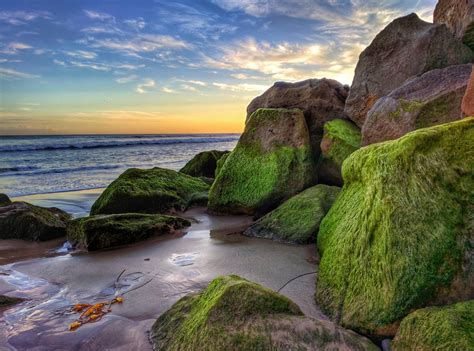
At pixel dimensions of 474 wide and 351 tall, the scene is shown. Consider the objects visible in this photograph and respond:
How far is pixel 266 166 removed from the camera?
7586mm

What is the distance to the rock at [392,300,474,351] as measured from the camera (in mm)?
2406

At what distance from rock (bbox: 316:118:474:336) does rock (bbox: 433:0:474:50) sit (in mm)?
4601

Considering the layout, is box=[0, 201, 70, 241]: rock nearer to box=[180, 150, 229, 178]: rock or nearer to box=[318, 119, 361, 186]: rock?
box=[318, 119, 361, 186]: rock

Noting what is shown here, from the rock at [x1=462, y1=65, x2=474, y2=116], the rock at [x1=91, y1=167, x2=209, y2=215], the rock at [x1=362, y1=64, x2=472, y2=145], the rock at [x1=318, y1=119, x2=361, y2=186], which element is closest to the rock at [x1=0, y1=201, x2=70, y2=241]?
the rock at [x1=91, y1=167, x2=209, y2=215]

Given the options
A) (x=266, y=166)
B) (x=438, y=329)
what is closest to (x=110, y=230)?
(x=266, y=166)

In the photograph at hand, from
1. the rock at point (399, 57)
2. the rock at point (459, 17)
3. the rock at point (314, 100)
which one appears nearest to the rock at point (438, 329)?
the rock at point (399, 57)

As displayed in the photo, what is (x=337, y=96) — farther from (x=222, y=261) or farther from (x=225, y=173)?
(x=222, y=261)

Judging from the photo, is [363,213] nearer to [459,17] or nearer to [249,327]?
[249,327]

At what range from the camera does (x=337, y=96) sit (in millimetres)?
8992

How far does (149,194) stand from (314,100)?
4104mm

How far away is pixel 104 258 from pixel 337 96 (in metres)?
6.11

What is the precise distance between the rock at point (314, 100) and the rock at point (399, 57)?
29.1 inches

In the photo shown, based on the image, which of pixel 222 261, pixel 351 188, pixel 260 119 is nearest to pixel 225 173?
pixel 260 119

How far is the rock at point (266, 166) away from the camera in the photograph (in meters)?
7.26
